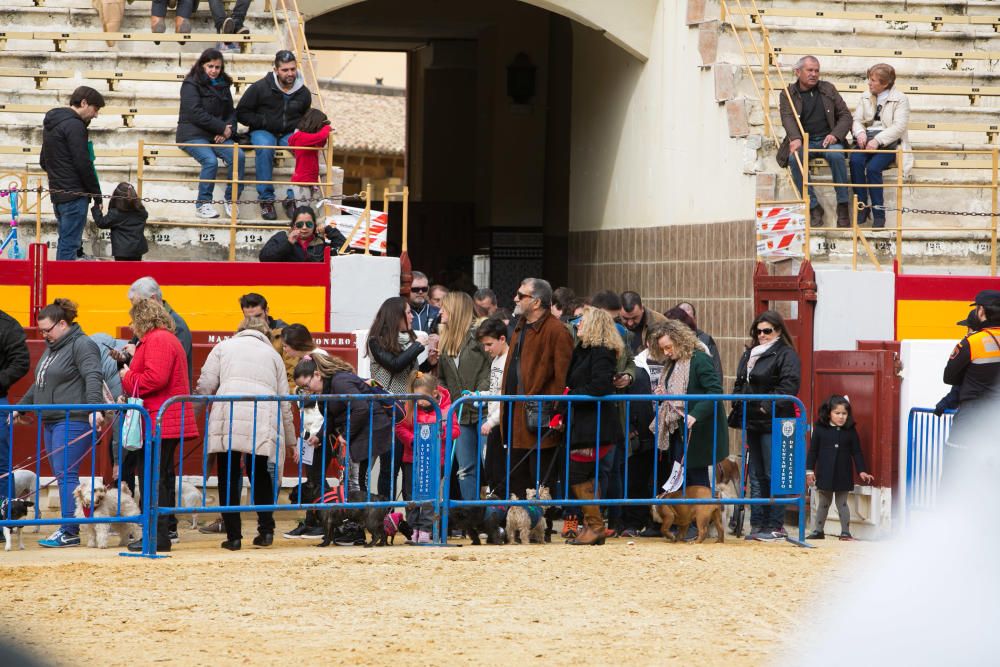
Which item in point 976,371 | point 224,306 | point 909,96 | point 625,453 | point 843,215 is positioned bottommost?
point 625,453

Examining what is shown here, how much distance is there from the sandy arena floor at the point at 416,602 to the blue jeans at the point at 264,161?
563 centimetres

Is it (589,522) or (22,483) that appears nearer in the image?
(589,522)

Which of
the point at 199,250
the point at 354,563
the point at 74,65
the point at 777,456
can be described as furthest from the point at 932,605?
the point at 74,65

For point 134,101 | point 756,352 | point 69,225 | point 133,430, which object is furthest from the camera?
point 134,101

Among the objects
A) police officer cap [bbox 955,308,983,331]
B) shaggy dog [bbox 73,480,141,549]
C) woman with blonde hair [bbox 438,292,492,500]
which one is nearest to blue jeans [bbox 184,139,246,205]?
woman with blonde hair [bbox 438,292,492,500]

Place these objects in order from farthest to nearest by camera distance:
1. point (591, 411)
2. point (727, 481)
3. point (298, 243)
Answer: point (298, 243) → point (727, 481) → point (591, 411)

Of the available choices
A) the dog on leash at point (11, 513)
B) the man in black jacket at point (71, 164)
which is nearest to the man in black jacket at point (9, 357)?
the dog on leash at point (11, 513)

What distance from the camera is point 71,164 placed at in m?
15.2

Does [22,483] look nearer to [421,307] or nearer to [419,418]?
[419,418]

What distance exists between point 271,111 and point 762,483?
274 inches

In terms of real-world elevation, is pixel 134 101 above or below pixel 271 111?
above

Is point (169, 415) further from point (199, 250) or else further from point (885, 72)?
point (885, 72)

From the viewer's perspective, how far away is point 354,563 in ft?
35.4

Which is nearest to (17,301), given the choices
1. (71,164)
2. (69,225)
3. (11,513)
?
(69,225)
